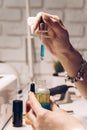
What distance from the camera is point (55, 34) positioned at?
3.51 feet

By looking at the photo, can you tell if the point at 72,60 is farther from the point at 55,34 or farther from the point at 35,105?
the point at 35,105

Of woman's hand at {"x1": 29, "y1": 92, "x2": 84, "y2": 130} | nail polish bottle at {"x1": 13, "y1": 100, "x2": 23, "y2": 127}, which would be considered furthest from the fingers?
nail polish bottle at {"x1": 13, "y1": 100, "x2": 23, "y2": 127}

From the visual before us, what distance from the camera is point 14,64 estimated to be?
1827 mm

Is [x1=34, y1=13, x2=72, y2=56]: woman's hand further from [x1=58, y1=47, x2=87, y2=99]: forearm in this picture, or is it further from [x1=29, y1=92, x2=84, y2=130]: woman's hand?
[x1=29, y1=92, x2=84, y2=130]: woman's hand

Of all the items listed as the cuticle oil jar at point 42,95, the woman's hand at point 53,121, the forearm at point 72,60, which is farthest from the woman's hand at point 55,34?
the woman's hand at point 53,121

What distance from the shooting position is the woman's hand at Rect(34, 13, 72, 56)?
995 millimetres

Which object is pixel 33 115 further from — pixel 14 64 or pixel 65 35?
pixel 14 64

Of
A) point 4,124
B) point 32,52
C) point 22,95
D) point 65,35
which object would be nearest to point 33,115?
point 4,124

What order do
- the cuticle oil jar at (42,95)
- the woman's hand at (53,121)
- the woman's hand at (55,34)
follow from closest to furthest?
the woman's hand at (53,121)
the cuticle oil jar at (42,95)
the woman's hand at (55,34)

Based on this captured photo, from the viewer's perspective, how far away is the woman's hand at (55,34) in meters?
1.00

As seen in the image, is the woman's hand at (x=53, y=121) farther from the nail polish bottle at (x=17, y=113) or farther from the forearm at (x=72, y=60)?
the forearm at (x=72, y=60)

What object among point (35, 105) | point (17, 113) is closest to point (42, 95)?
point (35, 105)

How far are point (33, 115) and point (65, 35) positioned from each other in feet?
1.18

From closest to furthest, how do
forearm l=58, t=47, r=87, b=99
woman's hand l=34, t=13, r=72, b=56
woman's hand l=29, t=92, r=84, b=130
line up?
woman's hand l=29, t=92, r=84, b=130, woman's hand l=34, t=13, r=72, b=56, forearm l=58, t=47, r=87, b=99
